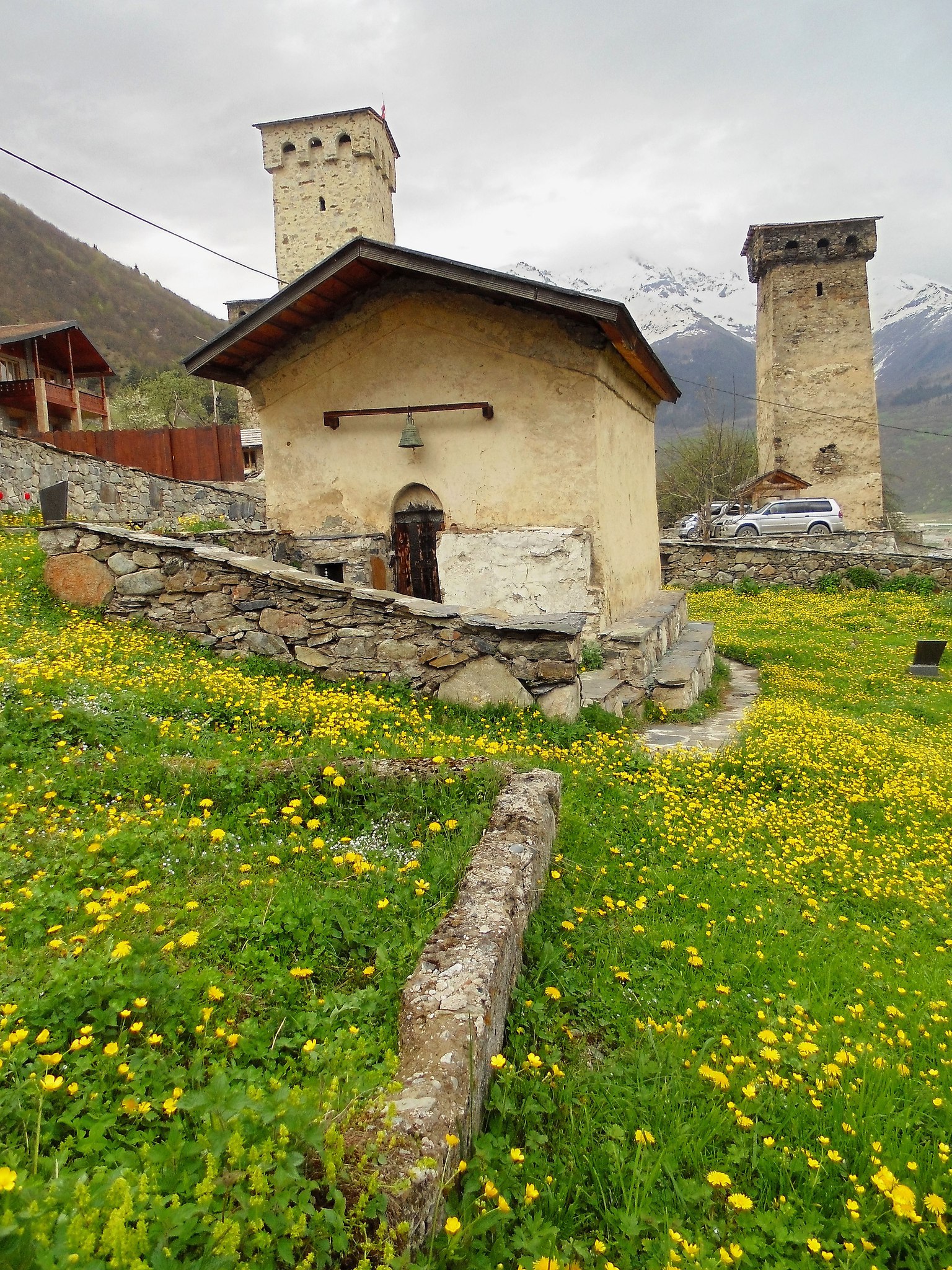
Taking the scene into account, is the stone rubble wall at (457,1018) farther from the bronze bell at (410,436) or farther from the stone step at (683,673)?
the bronze bell at (410,436)

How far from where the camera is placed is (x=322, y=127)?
31422 millimetres

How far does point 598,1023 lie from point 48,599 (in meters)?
7.09

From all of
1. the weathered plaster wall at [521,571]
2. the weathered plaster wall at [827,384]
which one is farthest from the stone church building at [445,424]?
the weathered plaster wall at [827,384]

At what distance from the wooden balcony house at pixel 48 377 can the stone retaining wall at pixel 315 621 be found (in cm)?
2280

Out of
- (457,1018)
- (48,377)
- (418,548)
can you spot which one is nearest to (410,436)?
(418,548)

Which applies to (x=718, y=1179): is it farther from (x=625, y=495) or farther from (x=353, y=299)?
(x=353, y=299)

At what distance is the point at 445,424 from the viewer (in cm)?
852

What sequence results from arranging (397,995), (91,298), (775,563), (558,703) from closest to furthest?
(397,995)
(558,703)
(775,563)
(91,298)

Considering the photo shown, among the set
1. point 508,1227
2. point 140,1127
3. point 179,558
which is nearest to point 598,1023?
point 508,1227

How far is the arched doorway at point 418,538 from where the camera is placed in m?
8.83

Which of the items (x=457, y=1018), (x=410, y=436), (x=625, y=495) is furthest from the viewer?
(x=625, y=495)

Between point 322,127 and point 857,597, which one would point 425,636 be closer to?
point 857,597

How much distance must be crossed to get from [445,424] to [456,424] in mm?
135

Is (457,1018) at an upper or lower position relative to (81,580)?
lower
